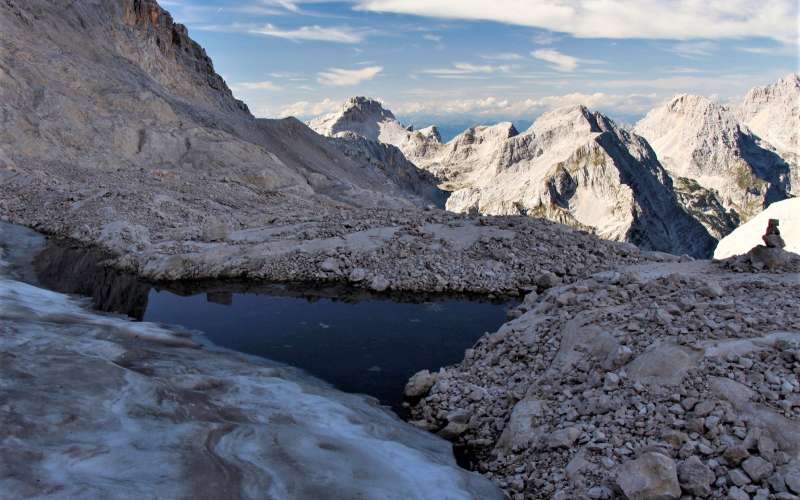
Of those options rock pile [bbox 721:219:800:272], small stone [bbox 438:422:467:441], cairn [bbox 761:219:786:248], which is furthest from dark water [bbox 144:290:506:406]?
cairn [bbox 761:219:786:248]

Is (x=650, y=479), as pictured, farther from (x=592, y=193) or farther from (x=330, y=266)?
(x=592, y=193)

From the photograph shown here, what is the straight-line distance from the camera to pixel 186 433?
10141 millimetres

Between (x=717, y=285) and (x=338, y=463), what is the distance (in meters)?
11.2

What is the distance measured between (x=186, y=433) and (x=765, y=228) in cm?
2218

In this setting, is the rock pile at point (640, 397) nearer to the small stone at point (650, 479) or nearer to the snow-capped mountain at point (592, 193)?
the small stone at point (650, 479)

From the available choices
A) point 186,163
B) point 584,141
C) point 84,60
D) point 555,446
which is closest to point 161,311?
point 555,446

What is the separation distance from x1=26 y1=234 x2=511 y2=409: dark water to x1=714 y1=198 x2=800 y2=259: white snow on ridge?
1052 cm

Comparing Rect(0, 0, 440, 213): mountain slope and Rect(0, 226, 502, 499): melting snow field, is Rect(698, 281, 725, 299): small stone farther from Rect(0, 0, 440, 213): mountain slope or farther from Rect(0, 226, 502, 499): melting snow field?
Rect(0, 0, 440, 213): mountain slope

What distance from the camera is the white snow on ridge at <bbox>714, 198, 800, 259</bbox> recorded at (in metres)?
21.8

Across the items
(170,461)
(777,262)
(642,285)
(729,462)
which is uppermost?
(777,262)

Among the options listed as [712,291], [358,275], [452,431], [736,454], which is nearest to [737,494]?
[736,454]

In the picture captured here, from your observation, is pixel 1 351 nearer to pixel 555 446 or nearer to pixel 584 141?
pixel 555 446

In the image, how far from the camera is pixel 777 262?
58.4ft

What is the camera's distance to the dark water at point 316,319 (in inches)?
650
